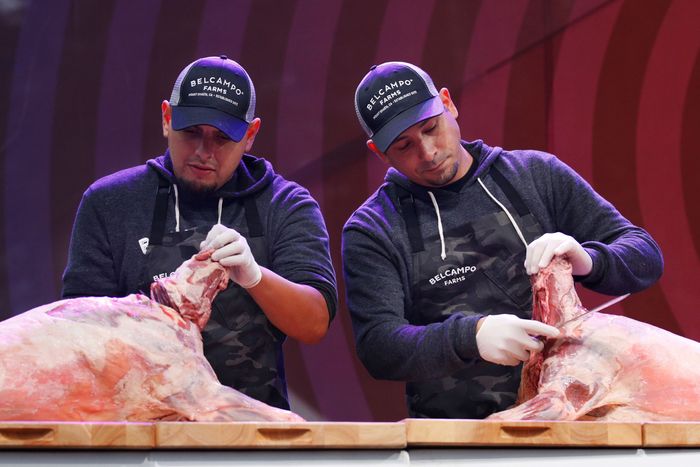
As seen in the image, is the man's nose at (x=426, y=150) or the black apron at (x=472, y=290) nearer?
the black apron at (x=472, y=290)

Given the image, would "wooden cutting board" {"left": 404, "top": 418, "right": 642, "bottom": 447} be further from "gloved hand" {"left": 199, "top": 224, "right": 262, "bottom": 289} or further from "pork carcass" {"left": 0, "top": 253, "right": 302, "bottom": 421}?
"gloved hand" {"left": 199, "top": 224, "right": 262, "bottom": 289}

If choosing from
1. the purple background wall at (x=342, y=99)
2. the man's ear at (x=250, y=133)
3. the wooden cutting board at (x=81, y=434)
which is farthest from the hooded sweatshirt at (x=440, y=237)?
the wooden cutting board at (x=81, y=434)

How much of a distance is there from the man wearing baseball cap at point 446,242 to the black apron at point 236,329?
247mm

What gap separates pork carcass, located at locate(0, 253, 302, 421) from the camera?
6.72ft

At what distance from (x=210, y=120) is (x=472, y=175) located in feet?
2.50

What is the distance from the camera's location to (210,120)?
108 inches

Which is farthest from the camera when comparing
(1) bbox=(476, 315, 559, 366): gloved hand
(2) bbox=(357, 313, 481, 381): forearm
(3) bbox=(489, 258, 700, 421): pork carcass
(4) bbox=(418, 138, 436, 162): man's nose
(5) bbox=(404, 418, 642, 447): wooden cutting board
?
(4) bbox=(418, 138, 436, 162): man's nose

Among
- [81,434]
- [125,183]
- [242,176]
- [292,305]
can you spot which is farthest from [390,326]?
[81,434]

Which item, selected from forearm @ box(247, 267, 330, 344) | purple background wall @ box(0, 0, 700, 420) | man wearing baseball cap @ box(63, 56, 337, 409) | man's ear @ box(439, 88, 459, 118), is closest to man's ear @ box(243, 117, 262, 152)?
man wearing baseball cap @ box(63, 56, 337, 409)

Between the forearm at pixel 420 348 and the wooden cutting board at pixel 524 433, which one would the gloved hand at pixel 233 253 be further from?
the wooden cutting board at pixel 524 433

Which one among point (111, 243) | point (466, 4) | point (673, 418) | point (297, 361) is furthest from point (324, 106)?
point (673, 418)

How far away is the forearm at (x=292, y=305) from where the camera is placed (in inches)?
103

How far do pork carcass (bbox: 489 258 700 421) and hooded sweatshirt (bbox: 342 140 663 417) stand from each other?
187 millimetres

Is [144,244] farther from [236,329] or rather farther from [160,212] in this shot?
[236,329]
